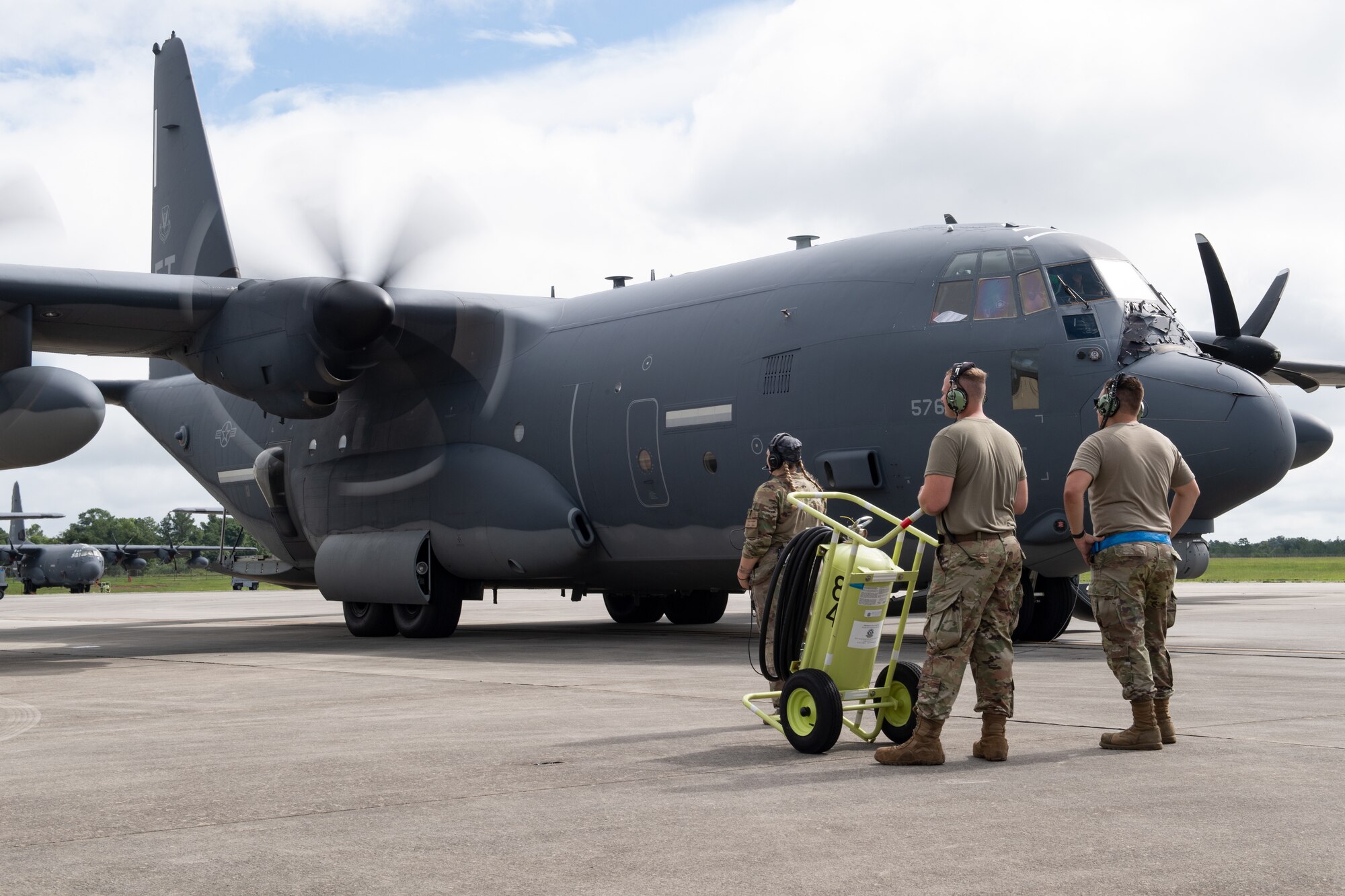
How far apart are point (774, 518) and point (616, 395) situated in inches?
287

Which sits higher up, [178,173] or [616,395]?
[178,173]

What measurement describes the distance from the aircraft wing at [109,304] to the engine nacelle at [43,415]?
3.97 feet

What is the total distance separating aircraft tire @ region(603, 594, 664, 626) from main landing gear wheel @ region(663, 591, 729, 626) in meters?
0.19

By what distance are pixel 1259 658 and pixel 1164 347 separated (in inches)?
113

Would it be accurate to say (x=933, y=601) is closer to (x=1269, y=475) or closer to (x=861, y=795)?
(x=861, y=795)

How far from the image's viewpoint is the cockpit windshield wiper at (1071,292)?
38.8ft

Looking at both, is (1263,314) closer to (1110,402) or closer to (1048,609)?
(1048,609)

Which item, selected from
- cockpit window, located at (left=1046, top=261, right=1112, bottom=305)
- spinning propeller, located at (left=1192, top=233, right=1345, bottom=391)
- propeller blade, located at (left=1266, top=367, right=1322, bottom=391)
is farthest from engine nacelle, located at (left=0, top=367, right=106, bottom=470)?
propeller blade, located at (left=1266, top=367, right=1322, bottom=391)

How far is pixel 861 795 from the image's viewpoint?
5.30 metres

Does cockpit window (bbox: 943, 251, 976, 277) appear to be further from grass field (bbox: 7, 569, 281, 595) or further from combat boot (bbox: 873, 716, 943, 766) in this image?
grass field (bbox: 7, 569, 281, 595)

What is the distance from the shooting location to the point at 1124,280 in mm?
12188

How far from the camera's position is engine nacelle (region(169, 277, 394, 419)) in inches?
569

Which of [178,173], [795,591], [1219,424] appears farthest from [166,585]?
[795,591]

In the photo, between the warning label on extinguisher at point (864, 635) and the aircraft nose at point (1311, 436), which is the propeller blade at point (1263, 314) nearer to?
the aircraft nose at point (1311, 436)
